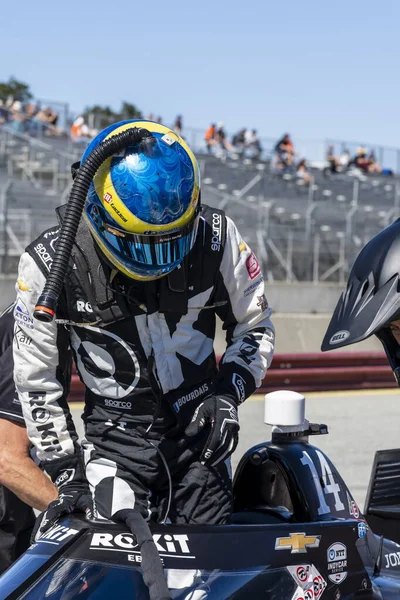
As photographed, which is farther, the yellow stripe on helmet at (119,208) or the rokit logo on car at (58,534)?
the yellow stripe on helmet at (119,208)

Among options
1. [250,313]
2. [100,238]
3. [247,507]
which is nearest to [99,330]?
[100,238]

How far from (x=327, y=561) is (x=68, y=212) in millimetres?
1178

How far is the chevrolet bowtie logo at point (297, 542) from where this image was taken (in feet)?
7.91

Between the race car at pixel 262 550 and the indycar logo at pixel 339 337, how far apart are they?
516 millimetres

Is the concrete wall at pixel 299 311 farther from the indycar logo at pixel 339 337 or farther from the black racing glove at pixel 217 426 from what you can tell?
the indycar logo at pixel 339 337

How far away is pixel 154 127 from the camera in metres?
2.76

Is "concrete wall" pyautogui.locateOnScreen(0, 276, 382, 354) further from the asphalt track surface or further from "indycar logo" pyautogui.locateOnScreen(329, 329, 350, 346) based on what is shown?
"indycar logo" pyautogui.locateOnScreen(329, 329, 350, 346)

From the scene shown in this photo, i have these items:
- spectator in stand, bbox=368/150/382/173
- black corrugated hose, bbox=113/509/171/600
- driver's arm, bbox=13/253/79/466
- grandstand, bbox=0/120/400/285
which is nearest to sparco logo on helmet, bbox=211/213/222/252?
driver's arm, bbox=13/253/79/466

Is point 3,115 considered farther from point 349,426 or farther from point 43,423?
point 43,423

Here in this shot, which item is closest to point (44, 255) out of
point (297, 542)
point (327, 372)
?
point (297, 542)

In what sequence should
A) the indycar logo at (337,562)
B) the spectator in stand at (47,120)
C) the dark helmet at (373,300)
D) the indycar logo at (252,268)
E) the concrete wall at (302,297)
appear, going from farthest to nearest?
the spectator in stand at (47,120) → the concrete wall at (302,297) → the indycar logo at (252,268) → the indycar logo at (337,562) → the dark helmet at (373,300)

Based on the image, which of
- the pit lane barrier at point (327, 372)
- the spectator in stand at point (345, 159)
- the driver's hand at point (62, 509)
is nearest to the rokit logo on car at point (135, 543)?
the driver's hand at point (62, 509)

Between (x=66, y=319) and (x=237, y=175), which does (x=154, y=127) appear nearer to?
(x=66, y=319)

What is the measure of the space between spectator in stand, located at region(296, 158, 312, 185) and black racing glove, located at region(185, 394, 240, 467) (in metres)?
19.1
